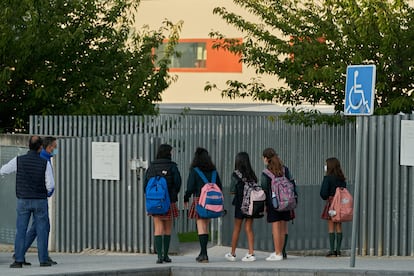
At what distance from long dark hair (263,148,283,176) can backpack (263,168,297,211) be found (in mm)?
68

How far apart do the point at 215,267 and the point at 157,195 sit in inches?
47.9

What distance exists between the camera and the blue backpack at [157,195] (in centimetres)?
1599

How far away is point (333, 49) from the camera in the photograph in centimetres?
2239

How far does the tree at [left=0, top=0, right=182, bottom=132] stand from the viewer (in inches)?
888

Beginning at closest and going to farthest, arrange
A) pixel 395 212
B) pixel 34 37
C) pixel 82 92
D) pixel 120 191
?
pixel 395 212, pixel 120 191, pixel 34 37, pixel 82 92

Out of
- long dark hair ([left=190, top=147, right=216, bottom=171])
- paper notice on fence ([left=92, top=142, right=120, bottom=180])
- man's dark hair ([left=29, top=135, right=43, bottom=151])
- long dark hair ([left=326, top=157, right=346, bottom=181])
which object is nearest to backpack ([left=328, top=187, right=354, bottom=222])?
long dark hair ([left=326, top=157, right=346, bottom=181])

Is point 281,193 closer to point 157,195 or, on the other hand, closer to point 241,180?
point 241,180

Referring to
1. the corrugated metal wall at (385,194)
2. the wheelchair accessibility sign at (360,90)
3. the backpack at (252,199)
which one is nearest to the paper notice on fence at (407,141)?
the corrugated metal wall at (385,194)

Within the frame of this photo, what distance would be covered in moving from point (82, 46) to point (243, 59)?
3.42 meters

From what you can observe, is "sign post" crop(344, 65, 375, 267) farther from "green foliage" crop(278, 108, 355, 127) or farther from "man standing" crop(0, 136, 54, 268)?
"green foliage" crop(278, 108, 355, 127)

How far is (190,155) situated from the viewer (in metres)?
→ 20.1

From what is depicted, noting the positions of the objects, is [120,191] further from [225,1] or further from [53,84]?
[225,1]

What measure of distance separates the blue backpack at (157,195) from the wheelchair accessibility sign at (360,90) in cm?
269

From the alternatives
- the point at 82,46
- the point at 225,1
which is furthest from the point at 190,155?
the point at 225,1
